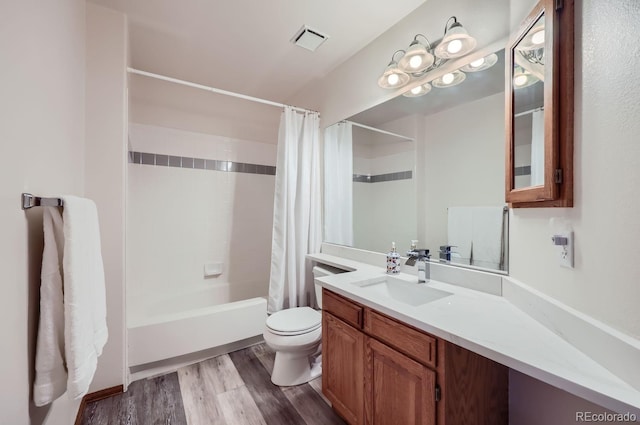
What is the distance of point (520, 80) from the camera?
3.65 feet

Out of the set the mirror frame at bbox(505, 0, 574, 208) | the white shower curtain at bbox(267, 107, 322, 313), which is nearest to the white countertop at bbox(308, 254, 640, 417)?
the mirror frame at bbox(505, 0, 574, 208)

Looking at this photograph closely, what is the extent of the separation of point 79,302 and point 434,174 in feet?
5.92

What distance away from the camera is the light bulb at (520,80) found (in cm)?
108

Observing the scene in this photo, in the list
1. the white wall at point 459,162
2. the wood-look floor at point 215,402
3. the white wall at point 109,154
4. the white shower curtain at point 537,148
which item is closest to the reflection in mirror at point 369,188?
the white wall at point 459,162

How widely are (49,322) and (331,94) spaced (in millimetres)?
2436

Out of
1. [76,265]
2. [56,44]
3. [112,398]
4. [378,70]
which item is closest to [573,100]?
[378,70]

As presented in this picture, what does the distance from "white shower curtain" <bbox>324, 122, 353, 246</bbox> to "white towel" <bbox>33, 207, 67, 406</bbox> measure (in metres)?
1.85

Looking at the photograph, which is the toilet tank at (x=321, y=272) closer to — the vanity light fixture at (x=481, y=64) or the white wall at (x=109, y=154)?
the white wall at (x=109, y=154)

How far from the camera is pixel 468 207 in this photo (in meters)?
1.45

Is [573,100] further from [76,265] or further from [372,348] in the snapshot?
[76,265]

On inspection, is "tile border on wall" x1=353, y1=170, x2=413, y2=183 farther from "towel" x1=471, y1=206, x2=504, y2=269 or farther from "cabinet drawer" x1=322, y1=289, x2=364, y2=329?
"cabinet drawer" x1=322, y1=289, x2=364, y2=329

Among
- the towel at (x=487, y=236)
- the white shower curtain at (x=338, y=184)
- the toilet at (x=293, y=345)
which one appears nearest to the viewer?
the towel at (x=487, y=236)

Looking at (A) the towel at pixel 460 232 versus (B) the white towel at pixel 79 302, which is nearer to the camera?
(B) the white towel at pixel 79 302

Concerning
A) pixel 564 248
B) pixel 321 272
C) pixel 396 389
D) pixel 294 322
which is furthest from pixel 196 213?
pixel 564 248
